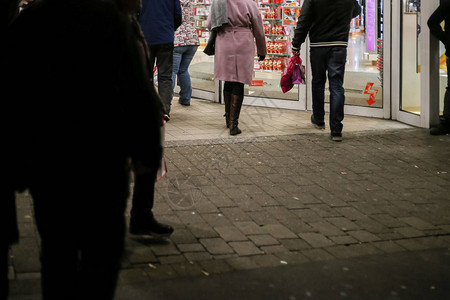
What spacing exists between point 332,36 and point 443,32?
132 cm

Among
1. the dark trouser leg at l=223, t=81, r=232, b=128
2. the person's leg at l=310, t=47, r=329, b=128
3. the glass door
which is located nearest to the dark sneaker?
the person's leg at l=310, t=47, r=329, b=128

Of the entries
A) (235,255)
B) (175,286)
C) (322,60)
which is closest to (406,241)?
(235,255)

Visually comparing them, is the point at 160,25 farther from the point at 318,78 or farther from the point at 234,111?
the point at 318,78

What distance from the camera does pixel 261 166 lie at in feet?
23.8

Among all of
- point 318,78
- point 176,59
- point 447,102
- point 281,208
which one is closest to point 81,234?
point 281,208

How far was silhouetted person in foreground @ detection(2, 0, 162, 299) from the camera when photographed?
9.70 feet

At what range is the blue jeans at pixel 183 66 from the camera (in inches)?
432

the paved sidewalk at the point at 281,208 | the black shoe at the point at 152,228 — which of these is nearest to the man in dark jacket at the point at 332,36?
the paved sidewalk at the point at 281,208

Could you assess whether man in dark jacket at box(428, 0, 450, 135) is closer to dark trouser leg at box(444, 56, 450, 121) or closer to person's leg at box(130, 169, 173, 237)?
dark trouser leg at box(444, 56, 450, 121)

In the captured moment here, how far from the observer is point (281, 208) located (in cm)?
585

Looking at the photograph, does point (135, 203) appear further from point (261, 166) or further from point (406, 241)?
point (261, 166)

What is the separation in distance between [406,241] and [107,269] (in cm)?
273

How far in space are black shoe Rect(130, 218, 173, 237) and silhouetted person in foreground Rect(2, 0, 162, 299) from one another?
1908 millimetres

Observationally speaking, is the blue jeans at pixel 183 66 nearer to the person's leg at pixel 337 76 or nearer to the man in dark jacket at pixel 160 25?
the man in dark jacket at pixel 160 25
